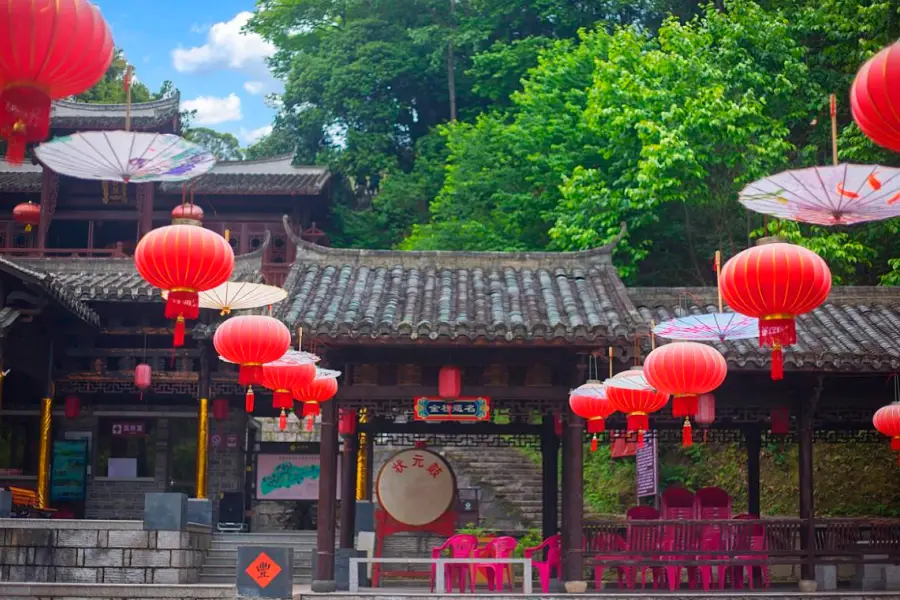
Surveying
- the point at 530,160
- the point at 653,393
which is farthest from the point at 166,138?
the point at 530,160

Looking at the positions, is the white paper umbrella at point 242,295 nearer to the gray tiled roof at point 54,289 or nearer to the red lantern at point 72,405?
the gray tiled roof at point 54,289

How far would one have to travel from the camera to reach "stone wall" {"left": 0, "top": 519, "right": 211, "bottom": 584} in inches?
647

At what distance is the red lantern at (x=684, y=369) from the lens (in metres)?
13.4

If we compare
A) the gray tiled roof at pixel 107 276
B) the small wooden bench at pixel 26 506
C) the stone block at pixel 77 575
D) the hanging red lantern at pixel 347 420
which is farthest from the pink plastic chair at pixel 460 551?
the gray tiled roof at pixel 107 276

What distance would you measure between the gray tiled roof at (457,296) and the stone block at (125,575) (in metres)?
4.27

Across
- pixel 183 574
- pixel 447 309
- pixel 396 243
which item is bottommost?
pixel 183 574

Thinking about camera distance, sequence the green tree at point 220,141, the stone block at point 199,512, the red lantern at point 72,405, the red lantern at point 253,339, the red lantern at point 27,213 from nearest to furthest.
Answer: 1. the red lantern at point 253,339
2. the stone block at point 199,512
3. the red lantern at point 72,405
4. the red lantern at point 27,213
5. the green tree at point 220,141

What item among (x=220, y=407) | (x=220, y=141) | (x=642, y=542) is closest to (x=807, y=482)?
(x=642, y=542)

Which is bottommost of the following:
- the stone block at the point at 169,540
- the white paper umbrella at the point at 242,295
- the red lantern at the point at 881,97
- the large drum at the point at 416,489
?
the stone block at the point at 169,540

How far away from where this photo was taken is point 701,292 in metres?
18.8

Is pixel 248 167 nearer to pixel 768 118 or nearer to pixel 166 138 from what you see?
pixel 768 118

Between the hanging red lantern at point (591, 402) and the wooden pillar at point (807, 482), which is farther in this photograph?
the wooden pillar at point (807, 482)

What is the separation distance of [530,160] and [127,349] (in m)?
11.0

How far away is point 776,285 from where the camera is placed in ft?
36.7
